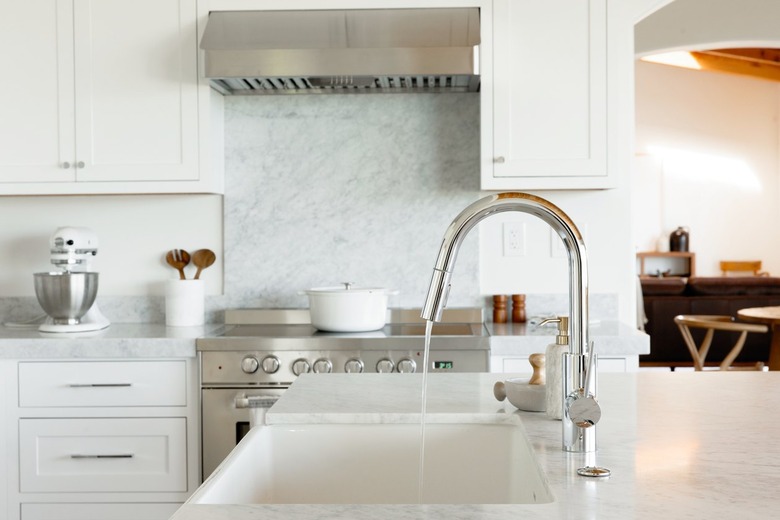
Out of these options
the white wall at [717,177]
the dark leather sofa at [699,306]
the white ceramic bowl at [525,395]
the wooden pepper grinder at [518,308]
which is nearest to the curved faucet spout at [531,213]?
the white ceramic bowl at [525,395]

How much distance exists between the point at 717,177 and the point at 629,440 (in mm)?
12320

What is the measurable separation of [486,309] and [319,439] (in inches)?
81.8

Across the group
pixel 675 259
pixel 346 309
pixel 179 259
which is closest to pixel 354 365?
pixel 346 309

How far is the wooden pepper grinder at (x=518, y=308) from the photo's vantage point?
351 cm

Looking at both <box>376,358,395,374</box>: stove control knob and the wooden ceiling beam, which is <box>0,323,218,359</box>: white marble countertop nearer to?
<box>376,358,395,374</box>: stove control knob

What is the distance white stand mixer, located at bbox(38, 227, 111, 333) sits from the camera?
10.8 ft

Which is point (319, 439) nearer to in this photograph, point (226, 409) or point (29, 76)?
point (226, 409)

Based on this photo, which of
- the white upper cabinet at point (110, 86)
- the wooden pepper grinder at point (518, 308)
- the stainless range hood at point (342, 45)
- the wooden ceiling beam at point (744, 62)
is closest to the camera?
the stainless range hood at point (342, 45)

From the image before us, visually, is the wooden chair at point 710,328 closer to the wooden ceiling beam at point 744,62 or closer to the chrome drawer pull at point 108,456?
the chrome drawer pull at point 108,456

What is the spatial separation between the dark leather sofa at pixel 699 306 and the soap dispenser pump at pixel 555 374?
6858 millimetres

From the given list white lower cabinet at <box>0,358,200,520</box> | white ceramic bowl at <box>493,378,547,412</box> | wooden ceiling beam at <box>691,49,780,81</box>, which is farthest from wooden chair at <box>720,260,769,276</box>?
white ceramic bowl at <box>493,378,547,412</box>

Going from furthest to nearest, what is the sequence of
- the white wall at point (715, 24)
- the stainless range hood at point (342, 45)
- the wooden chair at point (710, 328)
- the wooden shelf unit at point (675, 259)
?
the wooden shelf unit at point (675, 259), the wooden chair at point (710, 328), the white wall at point (715, 24), the stainless range hood at point (342, 45)

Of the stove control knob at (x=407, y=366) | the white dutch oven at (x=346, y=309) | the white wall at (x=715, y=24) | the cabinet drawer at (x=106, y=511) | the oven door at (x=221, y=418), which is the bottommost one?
the cabinet drawer at (x=106, y=511)

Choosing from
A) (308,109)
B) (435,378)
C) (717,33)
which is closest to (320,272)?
(308,109)
